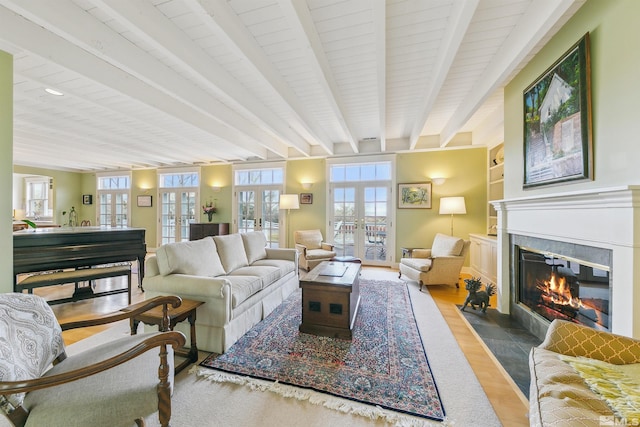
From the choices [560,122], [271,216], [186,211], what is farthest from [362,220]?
[186,211]

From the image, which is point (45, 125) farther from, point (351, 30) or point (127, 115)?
point (351, 30)

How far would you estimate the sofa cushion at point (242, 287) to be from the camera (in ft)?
7.23

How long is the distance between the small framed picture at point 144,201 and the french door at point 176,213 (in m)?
0.43

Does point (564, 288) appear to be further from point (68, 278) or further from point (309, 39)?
point (68, 278)

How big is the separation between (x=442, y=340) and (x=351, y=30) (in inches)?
113

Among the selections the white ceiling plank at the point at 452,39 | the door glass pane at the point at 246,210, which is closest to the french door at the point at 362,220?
the door glass pane at the point at 246,210

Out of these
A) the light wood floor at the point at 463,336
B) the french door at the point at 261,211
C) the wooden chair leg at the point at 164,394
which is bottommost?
the light wood floor at the point at 463,336

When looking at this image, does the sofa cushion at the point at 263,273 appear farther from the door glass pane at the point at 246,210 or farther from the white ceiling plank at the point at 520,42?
the door glass pane at the point at 246,210

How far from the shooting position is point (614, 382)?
1.06 m

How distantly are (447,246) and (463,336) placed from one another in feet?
6.02

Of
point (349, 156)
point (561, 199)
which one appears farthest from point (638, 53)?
point (349, 156)

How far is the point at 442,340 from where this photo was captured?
2.31 m

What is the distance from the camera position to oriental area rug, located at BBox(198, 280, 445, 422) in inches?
60.8

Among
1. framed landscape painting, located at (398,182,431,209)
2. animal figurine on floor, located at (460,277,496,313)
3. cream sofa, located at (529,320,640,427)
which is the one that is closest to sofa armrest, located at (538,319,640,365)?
cream sofa, located at (529,320,640,427)
